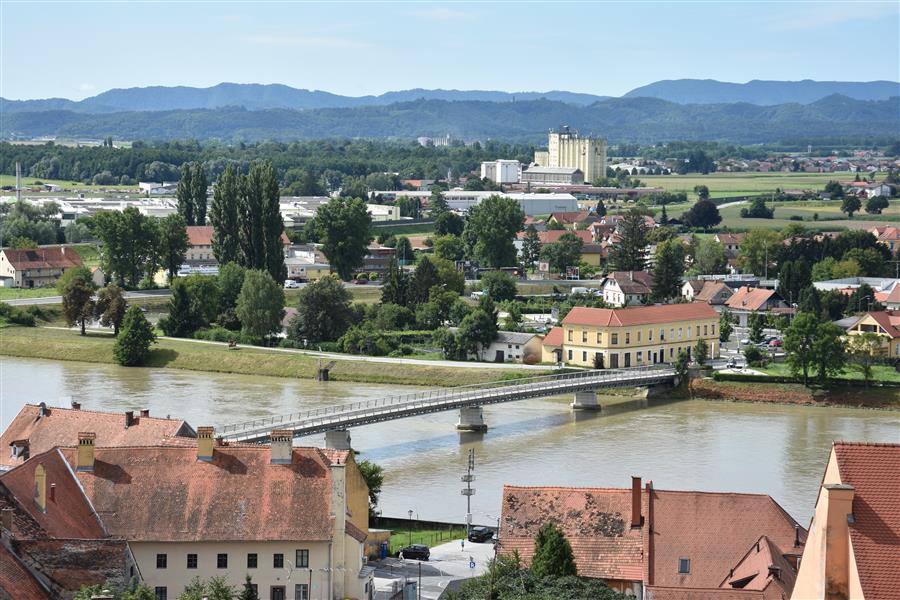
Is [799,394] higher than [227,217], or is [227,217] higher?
[227,217]

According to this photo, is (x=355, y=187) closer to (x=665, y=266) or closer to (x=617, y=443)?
(x=665, y=266)

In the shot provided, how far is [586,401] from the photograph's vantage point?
37.3m

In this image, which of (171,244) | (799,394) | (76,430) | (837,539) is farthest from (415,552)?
(171,244)

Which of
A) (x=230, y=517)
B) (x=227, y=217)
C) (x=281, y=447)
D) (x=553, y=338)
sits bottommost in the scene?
(x=553, y=338)

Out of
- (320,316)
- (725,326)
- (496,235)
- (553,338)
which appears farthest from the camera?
(496,235)

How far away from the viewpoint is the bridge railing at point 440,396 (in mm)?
31797

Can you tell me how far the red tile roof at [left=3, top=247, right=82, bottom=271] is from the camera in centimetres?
5981

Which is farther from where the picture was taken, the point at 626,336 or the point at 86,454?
the point at 626,336

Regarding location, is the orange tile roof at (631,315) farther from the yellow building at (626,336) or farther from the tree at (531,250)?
the tree at (531,250)

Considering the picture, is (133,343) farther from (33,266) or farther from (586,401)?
(33,266)

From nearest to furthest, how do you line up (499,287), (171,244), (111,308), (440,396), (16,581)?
(16,581)
(440,396)
(111,308)
(499,287)
(171,244)

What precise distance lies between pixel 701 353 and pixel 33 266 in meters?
28.5

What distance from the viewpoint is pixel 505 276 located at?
56438 mm

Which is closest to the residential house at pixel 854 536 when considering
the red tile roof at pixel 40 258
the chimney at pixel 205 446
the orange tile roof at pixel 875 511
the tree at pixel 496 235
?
the orange tile roof at pixel 875 511
